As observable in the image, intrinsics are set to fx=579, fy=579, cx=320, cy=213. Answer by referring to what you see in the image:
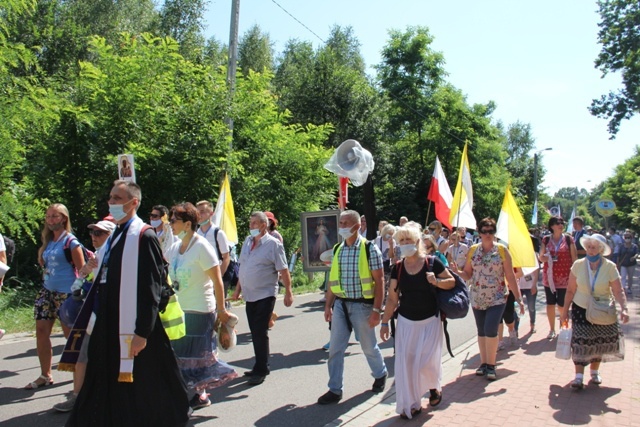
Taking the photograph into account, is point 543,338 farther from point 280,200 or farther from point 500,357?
point 280,200

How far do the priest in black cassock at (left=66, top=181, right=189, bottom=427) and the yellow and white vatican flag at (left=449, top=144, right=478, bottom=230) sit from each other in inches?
261

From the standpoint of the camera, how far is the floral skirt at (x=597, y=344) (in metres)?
6.39

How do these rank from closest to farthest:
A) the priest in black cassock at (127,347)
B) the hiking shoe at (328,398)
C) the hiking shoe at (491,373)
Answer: the priest in black cassock at (127,347) → the hiking shoe at (328,398) → the hiking shoe at (491,373)

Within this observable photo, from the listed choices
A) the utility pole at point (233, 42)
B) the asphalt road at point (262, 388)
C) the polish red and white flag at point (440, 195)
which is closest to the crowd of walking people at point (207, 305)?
the asphalt road at point (262, 388)

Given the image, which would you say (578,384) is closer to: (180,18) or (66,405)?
(66,405)

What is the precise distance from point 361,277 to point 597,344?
2.84 m

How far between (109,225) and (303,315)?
6.75 metres

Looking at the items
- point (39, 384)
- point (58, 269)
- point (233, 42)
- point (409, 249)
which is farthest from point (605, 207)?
point (39, 384)

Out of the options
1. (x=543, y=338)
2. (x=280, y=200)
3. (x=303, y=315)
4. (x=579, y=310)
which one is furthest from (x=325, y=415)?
(x=280, y=200)

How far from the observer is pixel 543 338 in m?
9.31

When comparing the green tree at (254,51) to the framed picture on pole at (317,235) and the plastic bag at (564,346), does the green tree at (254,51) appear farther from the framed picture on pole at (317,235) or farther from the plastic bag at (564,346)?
the plastic bag at (564,346)

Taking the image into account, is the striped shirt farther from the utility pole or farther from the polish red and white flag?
the utility pole

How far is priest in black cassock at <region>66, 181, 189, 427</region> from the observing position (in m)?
3.45

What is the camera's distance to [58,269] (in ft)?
20.0
